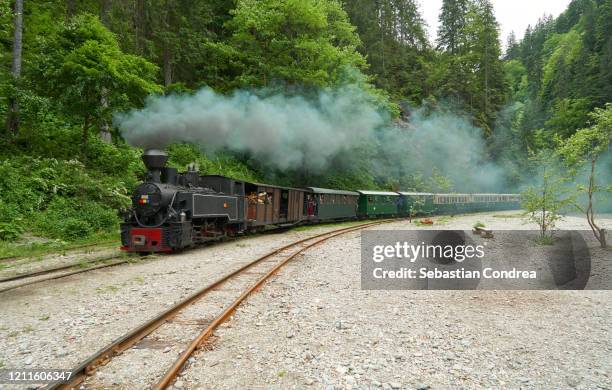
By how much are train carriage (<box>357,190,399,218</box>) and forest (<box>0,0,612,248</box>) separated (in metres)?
3.55

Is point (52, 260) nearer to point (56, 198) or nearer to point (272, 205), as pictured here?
point (56, 198)

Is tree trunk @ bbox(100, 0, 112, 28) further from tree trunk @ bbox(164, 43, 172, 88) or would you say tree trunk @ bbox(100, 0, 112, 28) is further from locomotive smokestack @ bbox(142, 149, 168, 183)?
locomotive smokestack @ bbox(142, 149, 168, 183)

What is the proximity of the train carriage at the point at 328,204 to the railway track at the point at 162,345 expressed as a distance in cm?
1322

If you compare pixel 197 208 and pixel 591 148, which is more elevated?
pixel 591 148

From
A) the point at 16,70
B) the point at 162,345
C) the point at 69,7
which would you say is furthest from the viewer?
the point at 69,7

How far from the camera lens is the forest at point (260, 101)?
14.3m

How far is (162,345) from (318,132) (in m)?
21.9

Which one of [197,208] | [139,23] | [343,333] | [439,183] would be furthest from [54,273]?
[439,183]

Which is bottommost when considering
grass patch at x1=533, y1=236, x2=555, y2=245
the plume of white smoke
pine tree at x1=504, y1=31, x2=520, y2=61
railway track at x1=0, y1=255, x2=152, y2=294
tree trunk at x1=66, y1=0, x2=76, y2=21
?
railway track at x1=0, y1=255, x2=152, y2=294

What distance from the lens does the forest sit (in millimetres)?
14266

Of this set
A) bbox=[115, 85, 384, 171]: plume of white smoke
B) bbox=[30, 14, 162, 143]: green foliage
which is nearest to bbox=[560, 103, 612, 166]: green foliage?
bbox=[115, 85, 384, 171]: plume of white smoke

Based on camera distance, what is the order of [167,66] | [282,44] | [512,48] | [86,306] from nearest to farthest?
[86,306] → [282,44] → [167,66] → [512,48]

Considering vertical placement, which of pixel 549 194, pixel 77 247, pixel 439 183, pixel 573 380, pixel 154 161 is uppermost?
pixel 439 183

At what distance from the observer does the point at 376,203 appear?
88.3ft
